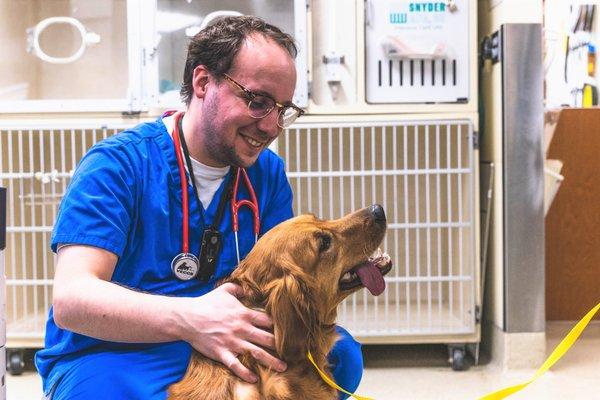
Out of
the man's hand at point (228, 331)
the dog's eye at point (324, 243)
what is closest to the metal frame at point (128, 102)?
the dog's eye at point (324, 243)

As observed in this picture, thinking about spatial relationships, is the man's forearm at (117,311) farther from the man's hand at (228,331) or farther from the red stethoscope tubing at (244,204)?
the red stethoscope tubing at (244,204)

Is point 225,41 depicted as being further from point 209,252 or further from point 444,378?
point 444,378

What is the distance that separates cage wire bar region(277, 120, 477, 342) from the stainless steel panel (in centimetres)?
13

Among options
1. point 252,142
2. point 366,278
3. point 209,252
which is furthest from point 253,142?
point 366,278

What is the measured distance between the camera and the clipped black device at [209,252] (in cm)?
145

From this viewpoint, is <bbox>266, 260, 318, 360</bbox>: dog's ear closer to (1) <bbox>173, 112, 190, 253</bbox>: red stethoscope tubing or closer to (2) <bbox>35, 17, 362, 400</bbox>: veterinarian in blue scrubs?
(2) <bbox>35, 17, 362, 400</bbox>: veterinarian in blue scrubs

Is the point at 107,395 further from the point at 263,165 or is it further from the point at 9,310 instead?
the point at 9,310

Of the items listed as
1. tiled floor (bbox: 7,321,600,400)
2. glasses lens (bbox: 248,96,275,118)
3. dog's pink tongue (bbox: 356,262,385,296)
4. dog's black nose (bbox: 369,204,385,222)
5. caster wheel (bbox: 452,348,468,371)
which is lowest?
tiled floor (bbox: 7,321,600,400)

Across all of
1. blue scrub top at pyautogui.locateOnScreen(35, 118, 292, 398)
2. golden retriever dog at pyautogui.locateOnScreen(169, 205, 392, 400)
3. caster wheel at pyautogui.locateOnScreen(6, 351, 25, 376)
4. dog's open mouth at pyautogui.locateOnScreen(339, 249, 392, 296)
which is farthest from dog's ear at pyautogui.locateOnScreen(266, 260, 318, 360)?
caster wheel at pyautogui.locateOnScreen(6, 351, 25, 376)

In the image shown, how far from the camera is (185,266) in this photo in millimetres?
1438

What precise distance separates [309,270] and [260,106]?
32 cm

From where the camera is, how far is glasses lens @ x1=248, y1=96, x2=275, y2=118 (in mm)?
1365

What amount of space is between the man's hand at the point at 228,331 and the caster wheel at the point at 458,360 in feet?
4.81

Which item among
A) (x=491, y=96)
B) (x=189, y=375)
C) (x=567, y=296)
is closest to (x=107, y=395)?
(x=189, y=375)
